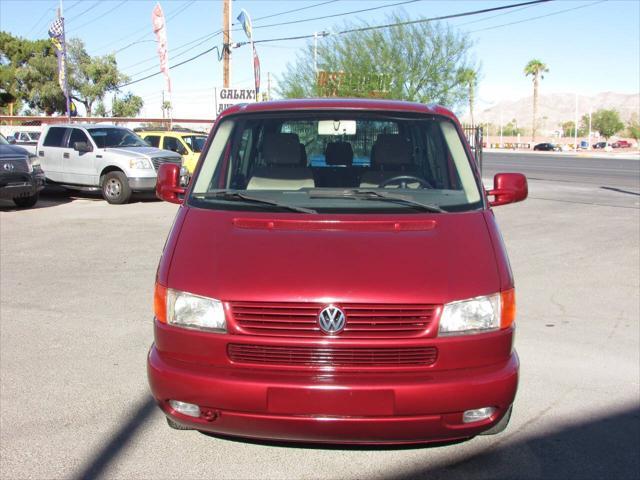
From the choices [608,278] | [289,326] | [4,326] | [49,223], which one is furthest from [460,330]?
[49,223]

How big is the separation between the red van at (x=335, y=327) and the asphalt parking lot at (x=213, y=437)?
50 centimetres

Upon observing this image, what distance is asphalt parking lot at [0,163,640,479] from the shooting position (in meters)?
3.65

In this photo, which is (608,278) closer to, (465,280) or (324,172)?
(324,172)

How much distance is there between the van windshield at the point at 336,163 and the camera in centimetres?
407

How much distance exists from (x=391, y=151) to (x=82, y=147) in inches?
534

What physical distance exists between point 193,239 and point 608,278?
21.0ft

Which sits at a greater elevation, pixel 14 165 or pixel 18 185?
pixel 14 165

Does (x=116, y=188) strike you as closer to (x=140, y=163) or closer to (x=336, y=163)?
(x=140, y=163)

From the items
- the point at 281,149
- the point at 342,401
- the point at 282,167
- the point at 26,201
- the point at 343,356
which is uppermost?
the point at 281,149

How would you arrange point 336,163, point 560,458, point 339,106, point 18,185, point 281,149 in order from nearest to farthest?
point 560,458 → point 339,106 → point 281,149 → point 336,163 → point 18,185

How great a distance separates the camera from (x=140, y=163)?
54.3 feet

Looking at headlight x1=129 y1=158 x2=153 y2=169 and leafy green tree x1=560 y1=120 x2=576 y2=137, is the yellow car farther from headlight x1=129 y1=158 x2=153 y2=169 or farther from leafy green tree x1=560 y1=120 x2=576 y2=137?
leafy green tree x1=560 y1=120 x2=576 y2=137

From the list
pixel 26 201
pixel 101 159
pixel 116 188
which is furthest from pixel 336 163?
pixel 101 159

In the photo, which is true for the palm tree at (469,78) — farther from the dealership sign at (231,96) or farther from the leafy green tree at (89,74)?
the leafy green tree at (89,74)
